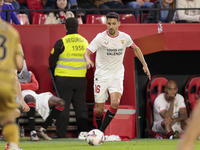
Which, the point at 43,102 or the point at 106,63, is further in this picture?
the point at 43,102

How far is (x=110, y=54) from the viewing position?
7359 millimetres

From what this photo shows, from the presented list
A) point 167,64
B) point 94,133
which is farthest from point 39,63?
point 94,133

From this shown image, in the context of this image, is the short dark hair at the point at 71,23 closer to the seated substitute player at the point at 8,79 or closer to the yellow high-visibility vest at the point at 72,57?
the yellow high-visibility vest at the point at 72,57

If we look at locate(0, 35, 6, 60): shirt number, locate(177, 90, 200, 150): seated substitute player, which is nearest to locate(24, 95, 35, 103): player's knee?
locate(0, 35, 6, 60): shirt number

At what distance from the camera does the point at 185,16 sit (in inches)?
393

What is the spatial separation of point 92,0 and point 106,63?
4164 millimetres

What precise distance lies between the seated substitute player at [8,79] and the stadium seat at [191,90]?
21.6ft

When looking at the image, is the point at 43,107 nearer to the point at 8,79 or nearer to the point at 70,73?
the point at 70,73

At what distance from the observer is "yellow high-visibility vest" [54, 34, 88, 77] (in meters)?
8.34

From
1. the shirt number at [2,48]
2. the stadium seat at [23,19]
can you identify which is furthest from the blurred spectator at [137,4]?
the shirt number at [2,48]

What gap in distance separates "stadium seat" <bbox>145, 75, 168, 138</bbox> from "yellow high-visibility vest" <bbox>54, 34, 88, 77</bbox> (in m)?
1.79

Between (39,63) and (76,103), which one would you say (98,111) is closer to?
(76,103)

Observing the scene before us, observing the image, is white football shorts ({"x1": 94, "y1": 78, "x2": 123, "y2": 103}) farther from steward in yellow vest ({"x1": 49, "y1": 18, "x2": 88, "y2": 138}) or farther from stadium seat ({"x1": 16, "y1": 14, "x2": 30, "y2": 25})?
stadium seat ({"x1": 16, "y1": 14, "x2": 30, "y2": 25})

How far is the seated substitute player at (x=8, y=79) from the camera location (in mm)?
3137
